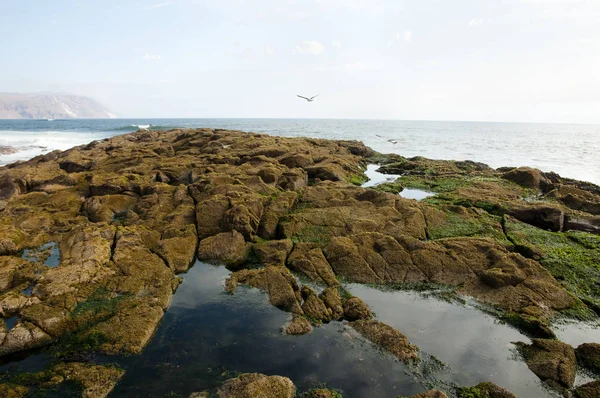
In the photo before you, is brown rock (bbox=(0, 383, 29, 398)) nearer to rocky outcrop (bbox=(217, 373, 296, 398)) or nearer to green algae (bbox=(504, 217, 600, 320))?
rocky outcrop (bbox=(217, 373, 296, 398))

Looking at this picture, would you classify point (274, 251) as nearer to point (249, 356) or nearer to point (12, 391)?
point (249, 356)

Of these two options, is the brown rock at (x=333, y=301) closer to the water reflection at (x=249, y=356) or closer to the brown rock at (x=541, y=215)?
the water reflection at (x=249, y=356)

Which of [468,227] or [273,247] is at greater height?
[468,227]

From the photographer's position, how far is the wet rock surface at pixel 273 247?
14.0 m

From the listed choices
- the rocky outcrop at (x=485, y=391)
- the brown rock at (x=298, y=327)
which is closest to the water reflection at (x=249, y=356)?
the brown rock at (x=298, y=327)

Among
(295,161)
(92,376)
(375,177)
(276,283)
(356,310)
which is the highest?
(295,161)

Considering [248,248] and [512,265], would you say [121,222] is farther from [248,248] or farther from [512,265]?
[512,265]

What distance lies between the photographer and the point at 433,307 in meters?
15.7

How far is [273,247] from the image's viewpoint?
1972 cm

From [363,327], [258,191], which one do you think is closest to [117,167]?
[258,191]

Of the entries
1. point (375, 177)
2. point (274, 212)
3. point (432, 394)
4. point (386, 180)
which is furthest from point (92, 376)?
point (375, 177)

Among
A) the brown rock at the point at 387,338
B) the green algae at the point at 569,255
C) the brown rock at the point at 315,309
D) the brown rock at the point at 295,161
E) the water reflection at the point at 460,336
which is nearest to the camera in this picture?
the water reflection at the point at 460,336

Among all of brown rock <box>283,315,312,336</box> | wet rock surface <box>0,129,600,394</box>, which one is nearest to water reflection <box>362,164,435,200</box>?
wet rock surface <box>0,129,600,394</box>

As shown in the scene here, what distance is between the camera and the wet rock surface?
14.0m
